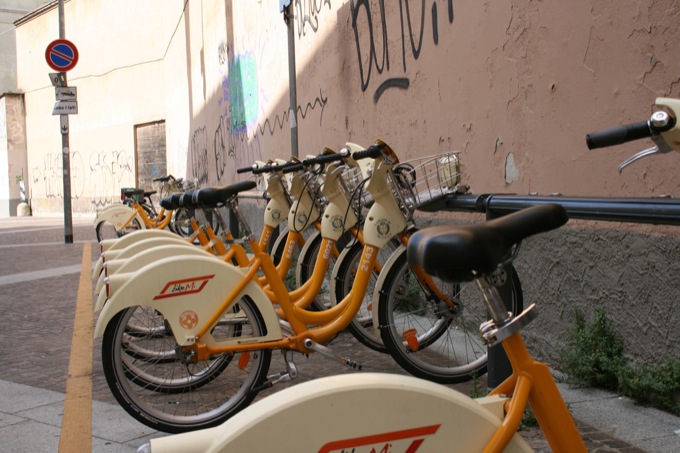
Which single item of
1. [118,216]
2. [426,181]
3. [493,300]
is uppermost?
[426,181]

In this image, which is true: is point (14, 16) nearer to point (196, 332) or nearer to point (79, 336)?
point (79, 336)

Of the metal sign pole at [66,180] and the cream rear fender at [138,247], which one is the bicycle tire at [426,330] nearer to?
the cream rear fender at [138,247]

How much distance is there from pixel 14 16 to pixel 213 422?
37.5 metres

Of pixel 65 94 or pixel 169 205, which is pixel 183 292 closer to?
pixel 169 205

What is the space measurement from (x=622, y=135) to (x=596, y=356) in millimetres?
2334

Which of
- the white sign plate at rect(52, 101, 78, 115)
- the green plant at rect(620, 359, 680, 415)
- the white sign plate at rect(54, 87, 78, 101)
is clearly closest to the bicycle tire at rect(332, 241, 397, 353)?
the green plant at rect(620, 359, 680, 415)

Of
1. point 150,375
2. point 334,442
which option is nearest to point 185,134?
point 150,375

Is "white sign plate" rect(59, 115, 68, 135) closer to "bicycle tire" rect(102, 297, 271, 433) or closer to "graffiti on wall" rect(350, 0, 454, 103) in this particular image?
"graffiti on wall" rect(350, 0, 454, 103)

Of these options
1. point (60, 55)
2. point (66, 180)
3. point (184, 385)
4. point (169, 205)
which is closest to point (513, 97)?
point (169, 205)

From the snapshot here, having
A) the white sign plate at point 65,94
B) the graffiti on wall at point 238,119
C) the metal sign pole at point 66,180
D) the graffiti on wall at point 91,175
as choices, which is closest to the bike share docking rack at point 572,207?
the graffiti on wall at point 238,119

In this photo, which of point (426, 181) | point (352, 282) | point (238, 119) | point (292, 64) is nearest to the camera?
point (426, 181)

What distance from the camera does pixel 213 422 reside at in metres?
3.74

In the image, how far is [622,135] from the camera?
193cm

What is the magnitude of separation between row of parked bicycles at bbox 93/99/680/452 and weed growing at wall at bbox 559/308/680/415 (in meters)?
0.42
